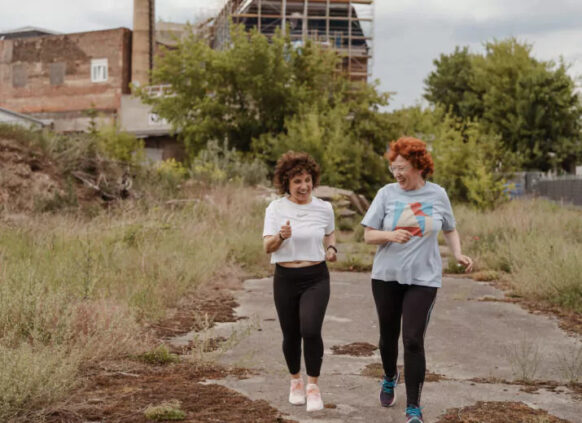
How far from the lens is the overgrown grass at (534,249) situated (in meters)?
8.87

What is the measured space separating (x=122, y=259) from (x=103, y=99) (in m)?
43.3

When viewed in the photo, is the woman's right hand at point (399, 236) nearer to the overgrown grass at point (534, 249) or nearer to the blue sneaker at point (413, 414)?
the blue sneaker at point (413, 414)

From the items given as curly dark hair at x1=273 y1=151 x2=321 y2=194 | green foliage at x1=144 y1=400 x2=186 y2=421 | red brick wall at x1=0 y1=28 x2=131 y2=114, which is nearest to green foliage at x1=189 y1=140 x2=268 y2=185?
curly dark hair at x1=273 y1=151 x2=321 y2=194

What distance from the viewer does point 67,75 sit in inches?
2050

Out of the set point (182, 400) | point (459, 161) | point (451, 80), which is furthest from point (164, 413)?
point (451, 80)

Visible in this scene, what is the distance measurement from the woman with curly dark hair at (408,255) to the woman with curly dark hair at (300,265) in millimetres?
360

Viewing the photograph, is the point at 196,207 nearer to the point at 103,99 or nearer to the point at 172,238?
the point at 172,238

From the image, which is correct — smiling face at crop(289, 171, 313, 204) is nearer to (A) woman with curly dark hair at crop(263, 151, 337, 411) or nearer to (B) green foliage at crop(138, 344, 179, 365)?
(A) woman with curly dark hair at crop(263, 151, 337, 411)

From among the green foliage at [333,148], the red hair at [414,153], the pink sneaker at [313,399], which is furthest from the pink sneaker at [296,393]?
the green foliage at [333,148]

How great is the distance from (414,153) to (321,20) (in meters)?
63.6

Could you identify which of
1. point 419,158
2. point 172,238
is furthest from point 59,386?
point 172,238

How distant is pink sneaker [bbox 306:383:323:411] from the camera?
181 inches

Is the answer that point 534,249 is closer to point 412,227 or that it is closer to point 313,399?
point 412,227

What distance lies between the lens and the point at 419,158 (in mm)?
4629
